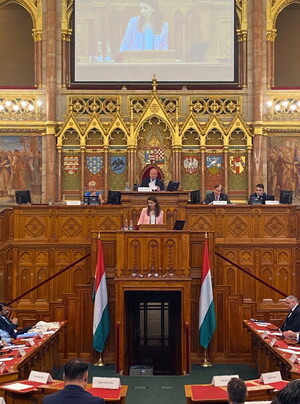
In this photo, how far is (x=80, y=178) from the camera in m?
19.7

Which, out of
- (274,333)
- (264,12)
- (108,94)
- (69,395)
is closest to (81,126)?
(108,94)

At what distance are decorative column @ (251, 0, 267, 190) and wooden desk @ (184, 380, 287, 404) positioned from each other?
12.6 meters

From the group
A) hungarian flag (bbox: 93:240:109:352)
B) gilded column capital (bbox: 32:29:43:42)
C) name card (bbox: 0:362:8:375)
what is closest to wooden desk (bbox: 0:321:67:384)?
name card (bbox: 0:362:8:375)

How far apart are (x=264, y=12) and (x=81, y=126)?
631cm

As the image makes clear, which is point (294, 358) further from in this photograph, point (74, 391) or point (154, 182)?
point (154, 182)

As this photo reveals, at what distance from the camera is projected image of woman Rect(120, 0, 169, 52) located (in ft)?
66.2

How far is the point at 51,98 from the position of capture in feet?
65.0

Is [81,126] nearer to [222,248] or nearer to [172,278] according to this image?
[222,248]

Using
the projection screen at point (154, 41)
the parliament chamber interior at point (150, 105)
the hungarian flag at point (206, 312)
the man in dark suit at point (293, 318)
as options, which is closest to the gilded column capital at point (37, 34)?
the parliament chamber interior at point (150, 105)

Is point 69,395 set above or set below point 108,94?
below

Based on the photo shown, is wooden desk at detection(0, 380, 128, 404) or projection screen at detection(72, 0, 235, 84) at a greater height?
projection screen at detection(72, 0, 235, 84)

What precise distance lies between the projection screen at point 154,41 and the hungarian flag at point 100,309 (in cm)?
889

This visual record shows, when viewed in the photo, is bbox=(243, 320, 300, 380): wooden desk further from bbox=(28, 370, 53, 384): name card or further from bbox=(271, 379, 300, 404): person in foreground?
bbox=(271, 379, 300, 404): person in foreground

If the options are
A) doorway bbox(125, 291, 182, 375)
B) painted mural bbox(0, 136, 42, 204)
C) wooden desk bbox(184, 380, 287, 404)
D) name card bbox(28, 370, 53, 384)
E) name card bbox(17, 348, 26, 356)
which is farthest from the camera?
painted mural bbox(0, 136, 42, 204)
